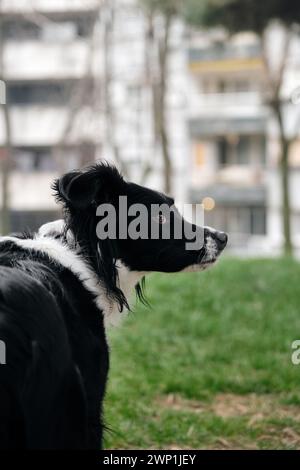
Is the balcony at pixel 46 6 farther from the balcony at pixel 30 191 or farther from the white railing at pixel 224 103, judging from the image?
the white railing at pixel 224 103

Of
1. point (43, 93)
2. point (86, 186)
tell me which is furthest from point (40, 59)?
point (86, 186)

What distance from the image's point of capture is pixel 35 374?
225cm

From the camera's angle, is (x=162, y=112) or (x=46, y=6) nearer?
(x=162, y=112)

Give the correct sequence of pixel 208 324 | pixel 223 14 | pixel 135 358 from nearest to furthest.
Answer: pixel 135 358
pixel 208 324
pixel 223 14

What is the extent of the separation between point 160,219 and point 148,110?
1973 centimetres

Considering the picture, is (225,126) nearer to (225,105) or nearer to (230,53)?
(225,105)

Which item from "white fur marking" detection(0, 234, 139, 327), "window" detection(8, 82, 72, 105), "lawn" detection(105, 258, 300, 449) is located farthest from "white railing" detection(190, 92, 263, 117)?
"white fur marking" detection(0, 234, 139, 327)

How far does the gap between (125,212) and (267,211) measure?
2656 centimetres

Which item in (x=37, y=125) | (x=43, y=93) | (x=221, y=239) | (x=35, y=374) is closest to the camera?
(x=35, y=374)

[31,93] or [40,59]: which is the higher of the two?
[40,59]

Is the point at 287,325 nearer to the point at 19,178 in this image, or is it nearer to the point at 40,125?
the point at 40,125

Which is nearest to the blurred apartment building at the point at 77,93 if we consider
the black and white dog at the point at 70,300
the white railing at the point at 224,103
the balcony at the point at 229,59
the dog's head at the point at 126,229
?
the balcony at the point at 229,59

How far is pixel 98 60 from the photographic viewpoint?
22.1 m

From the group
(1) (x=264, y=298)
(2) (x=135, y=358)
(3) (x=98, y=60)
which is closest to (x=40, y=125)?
(3) (x=98, y=60)
